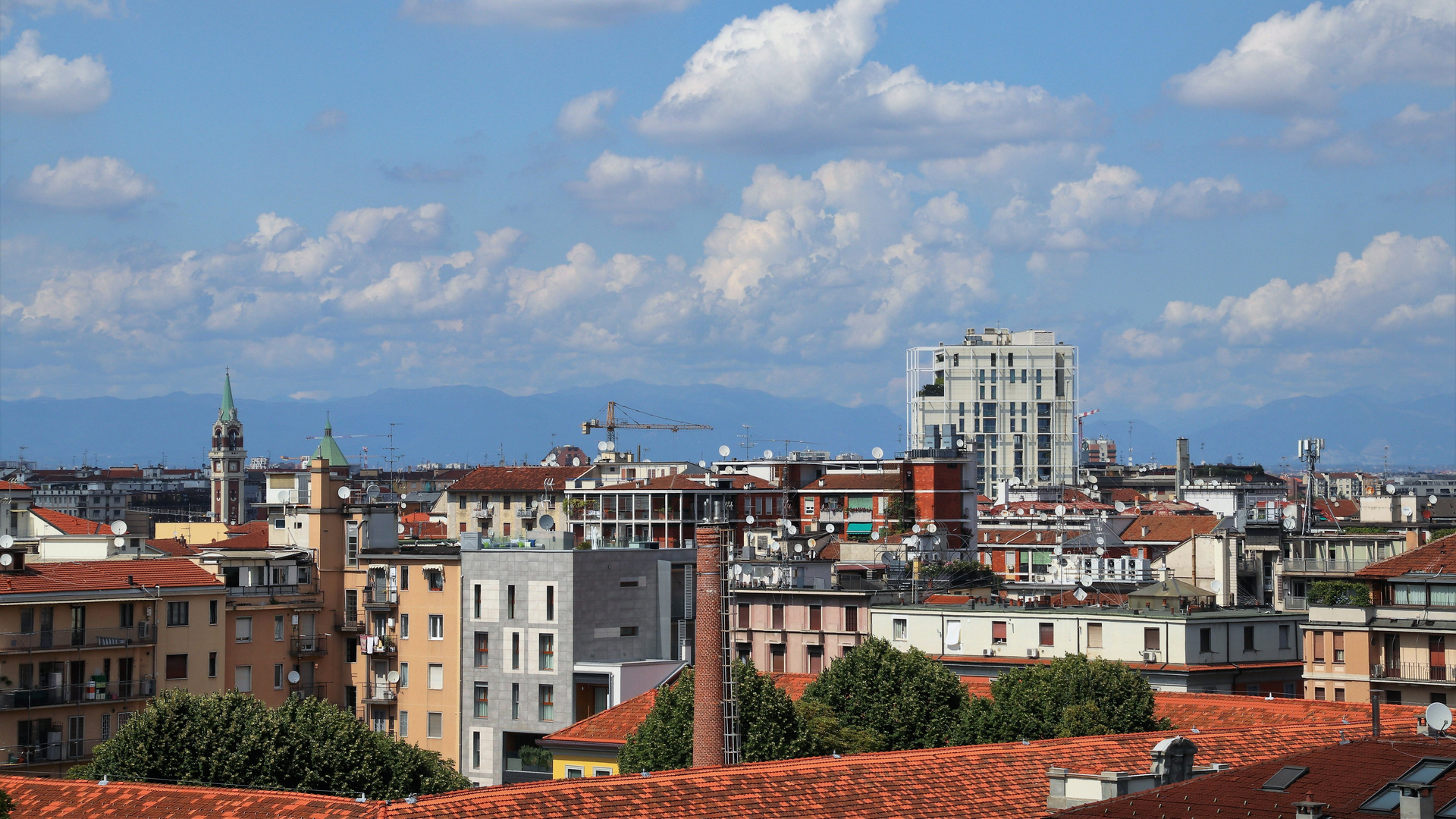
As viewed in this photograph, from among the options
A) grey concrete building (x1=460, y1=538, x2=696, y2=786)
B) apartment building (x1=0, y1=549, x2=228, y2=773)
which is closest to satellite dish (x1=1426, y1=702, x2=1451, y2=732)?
apartment building (x1=0, y1=549, x2=228, y2=773)

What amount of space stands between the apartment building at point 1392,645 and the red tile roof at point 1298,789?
35.4m

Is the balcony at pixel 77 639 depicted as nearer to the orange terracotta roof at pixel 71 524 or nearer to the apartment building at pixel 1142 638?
the apartment building at pixel 1142 638

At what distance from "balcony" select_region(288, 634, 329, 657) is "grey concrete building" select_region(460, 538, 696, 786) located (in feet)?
21.7

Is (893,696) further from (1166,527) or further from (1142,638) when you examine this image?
(1166,527)

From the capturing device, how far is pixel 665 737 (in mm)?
59781

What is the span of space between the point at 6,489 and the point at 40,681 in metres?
39.6

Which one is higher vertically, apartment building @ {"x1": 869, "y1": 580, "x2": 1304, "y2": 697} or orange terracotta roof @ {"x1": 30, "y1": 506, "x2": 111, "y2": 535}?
orange terracotta roof @ {"x1": 30, "y1": 506, "x2": 111, "y2": 535}

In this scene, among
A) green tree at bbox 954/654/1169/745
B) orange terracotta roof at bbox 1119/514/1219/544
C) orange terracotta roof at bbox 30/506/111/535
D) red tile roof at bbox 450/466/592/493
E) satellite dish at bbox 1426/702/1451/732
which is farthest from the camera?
red tile roof at bbox 450/466/592/493

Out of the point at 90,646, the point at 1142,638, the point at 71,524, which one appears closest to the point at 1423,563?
the point at 1142,638

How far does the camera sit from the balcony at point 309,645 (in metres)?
88.1

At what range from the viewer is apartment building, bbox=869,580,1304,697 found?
75.7 metres

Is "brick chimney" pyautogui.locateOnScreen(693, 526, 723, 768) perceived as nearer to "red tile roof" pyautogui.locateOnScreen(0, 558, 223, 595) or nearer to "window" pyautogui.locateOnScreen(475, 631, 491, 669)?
"red tile roof" pyautogui.locateOnScreen(0, 558, 223, 595)

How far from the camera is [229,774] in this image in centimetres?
5584

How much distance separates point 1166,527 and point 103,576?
3729 inches
